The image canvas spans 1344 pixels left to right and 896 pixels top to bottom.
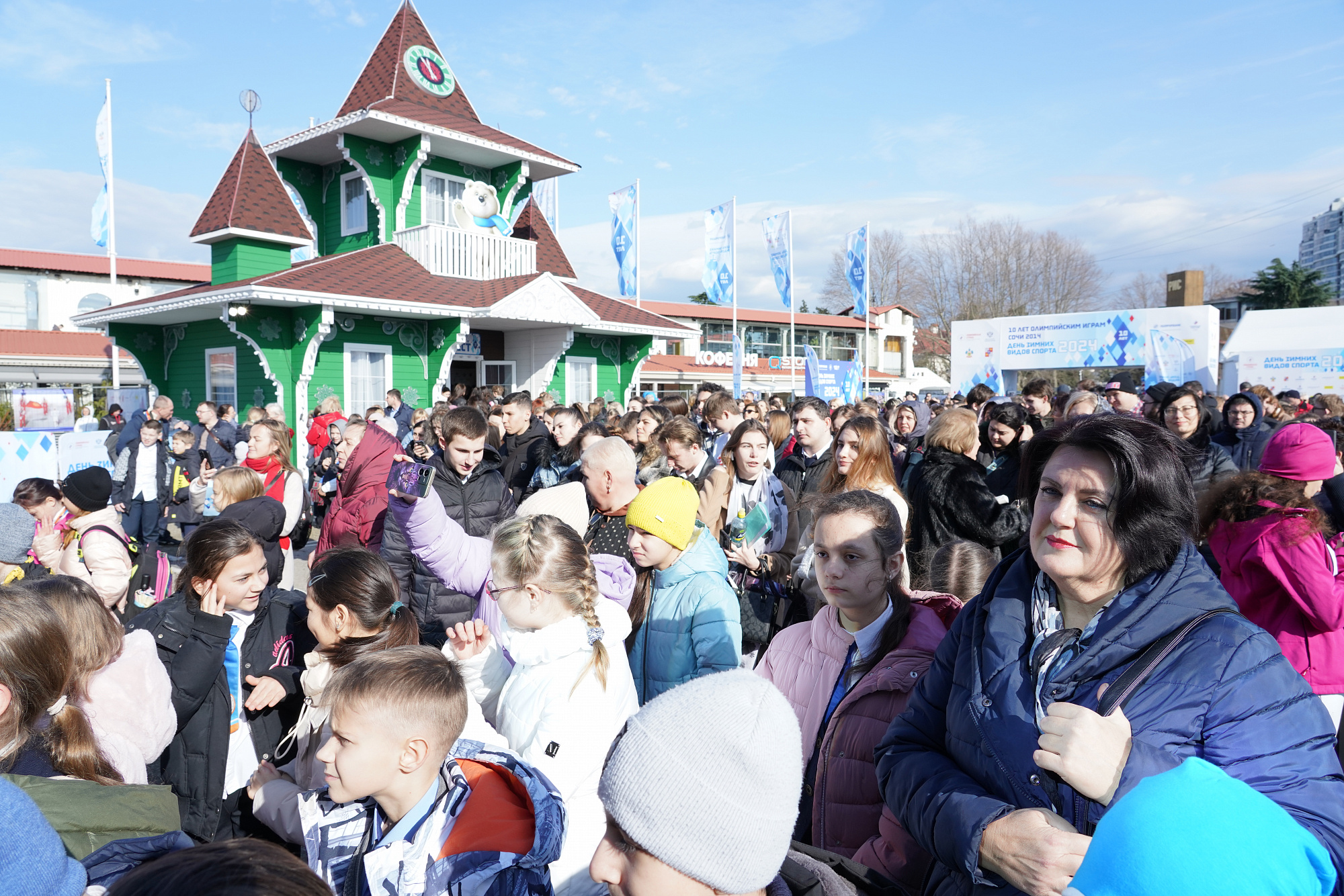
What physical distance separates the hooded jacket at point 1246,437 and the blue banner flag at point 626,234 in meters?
17.7

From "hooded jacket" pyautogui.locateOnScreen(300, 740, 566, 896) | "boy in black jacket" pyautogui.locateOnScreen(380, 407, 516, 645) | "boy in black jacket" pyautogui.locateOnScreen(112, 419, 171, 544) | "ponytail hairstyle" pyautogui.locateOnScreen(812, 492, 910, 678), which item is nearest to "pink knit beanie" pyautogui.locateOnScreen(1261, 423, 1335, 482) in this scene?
"ponytail hairstyle" pyautogui.locateOnScreen(812, 492, 910, 678)

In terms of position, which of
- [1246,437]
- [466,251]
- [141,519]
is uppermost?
[466,251]

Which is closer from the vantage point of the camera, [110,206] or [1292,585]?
[1292,585]

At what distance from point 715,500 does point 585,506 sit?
1480 mm

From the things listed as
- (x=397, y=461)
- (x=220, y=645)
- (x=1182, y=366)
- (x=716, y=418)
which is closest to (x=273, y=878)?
(x=220, y=645)

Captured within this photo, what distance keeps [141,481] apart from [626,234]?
53.9 ft

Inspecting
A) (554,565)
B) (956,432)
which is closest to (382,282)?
(956,432)

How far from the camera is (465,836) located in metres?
1.88

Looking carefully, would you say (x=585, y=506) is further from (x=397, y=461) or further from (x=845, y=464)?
(x=845, y=464)

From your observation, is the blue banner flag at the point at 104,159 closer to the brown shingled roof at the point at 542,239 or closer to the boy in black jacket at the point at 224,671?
the brown shingled roof at the point at 542,239

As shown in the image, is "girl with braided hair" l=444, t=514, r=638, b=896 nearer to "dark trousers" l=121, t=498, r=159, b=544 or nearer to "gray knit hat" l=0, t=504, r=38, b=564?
"gray knit hat" l=0, t=504, r=38, b=564

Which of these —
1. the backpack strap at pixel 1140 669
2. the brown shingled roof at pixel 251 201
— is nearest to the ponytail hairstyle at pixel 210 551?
the backpack strap at pixel 1140 669

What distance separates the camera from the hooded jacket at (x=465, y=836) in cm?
183

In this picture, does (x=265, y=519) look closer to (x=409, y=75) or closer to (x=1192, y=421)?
(x=1192, y=421)
